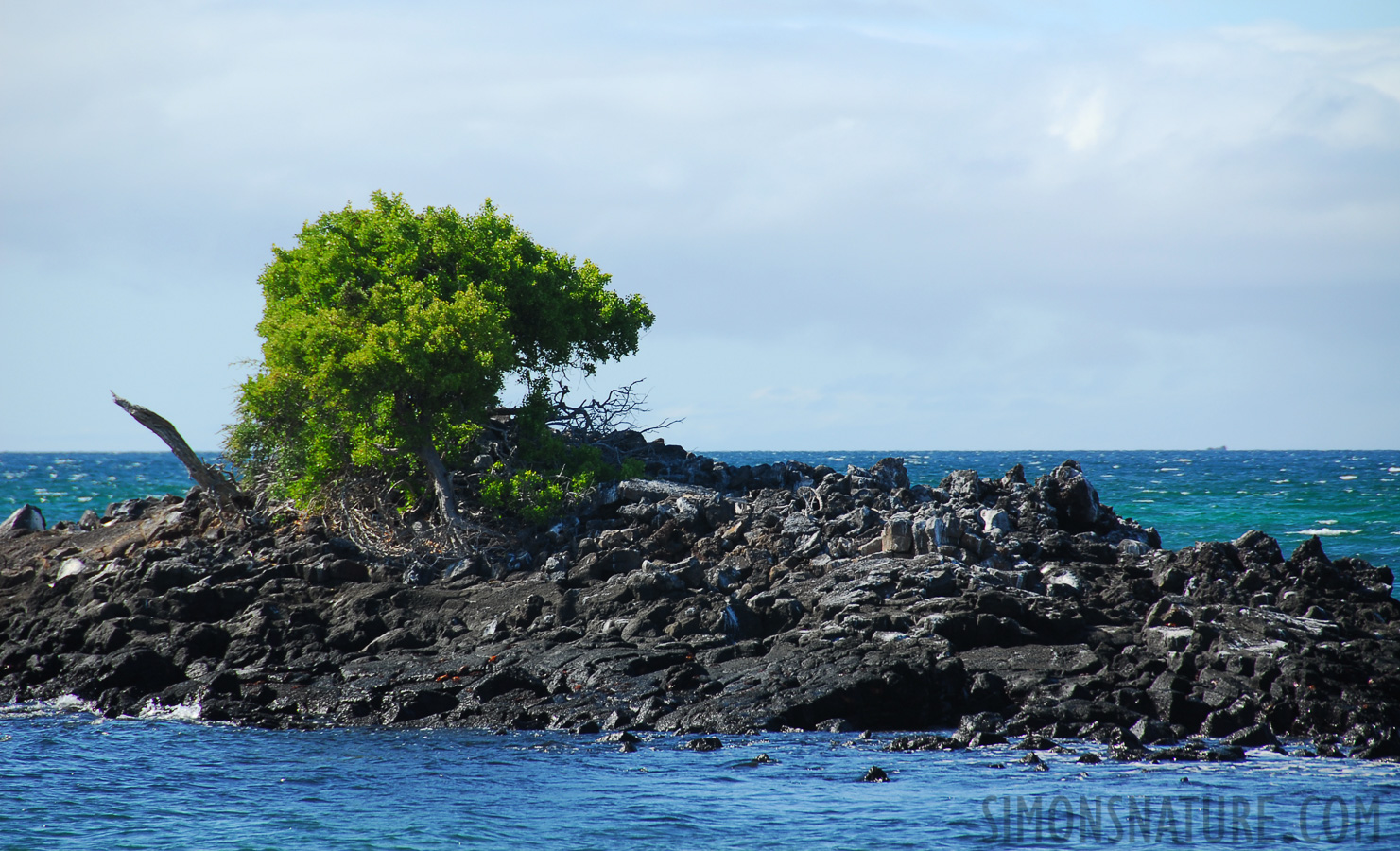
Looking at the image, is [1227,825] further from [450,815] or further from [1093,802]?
[450,815]

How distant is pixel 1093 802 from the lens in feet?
49.7

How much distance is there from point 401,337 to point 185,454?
922 centimetres

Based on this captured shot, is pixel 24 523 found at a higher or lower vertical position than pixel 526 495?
lower

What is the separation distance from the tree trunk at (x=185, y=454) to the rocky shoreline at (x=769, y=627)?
1653mm

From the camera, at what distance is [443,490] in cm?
2984

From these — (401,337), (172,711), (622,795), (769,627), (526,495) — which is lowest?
(172,711)

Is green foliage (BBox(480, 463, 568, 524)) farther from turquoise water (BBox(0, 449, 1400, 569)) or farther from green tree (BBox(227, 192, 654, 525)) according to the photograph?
turquoise water (BBox(0, 449, 1400, 569))

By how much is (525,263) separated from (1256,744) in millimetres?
22227

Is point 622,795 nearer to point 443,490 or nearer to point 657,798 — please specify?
point 657,798

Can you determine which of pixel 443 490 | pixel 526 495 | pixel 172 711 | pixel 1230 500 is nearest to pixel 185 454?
pixel 443 490

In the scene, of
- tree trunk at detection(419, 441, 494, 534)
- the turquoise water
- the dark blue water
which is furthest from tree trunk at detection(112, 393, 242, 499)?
the turquoise water

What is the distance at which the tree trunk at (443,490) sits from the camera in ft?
95.5

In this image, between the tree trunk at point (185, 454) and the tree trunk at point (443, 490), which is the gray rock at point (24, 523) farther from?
the tree trunk at point (443, 490)

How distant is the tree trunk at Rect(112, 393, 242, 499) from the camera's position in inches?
1296
